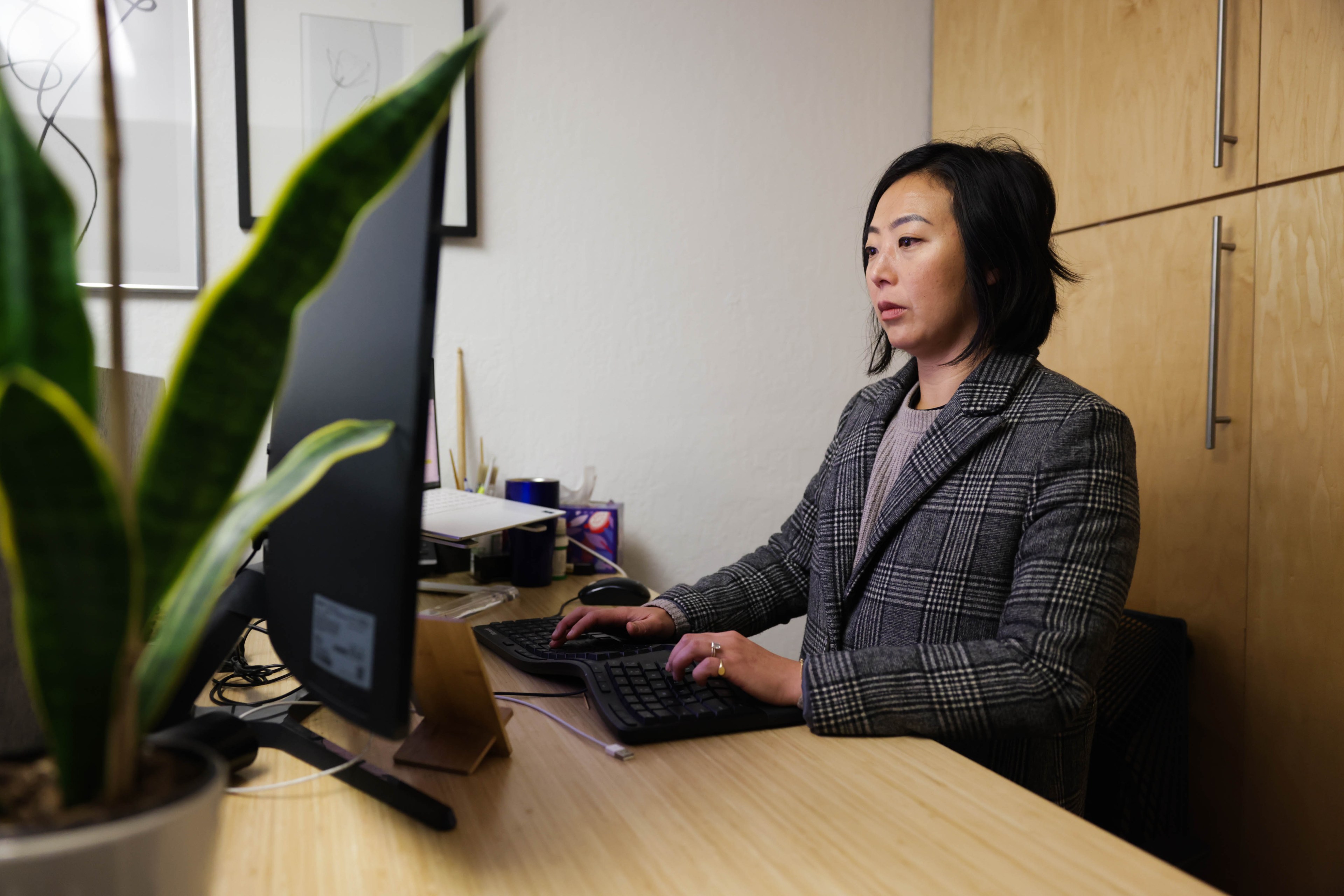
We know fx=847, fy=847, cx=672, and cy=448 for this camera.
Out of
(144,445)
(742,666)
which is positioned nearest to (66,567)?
(144,445)

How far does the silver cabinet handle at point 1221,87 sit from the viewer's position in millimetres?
1502

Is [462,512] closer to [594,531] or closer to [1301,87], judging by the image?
[594,531]

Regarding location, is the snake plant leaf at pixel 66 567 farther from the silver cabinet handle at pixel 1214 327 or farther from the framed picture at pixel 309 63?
the silver cabinet handle at pixel 1214 327

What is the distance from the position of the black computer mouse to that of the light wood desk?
464 mm

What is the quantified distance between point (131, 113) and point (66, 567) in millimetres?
1732

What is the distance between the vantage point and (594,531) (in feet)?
5.86

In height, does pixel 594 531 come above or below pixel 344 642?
below

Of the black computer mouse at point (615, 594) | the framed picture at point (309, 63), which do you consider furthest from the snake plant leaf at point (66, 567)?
the framed picture at point (309, 63)

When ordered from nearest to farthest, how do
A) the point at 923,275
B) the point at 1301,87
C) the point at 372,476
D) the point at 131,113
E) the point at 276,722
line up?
the point at 372,476 → the point at 276,722 → the point at 923,275 → the point at 1301,87 → the point at 131,113

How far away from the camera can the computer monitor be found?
47cm

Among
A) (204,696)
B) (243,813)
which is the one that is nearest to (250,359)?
(243,813)

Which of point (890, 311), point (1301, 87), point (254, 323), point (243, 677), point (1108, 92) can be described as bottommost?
point (243, 677)

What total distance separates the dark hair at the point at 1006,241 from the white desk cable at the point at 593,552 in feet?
2.71

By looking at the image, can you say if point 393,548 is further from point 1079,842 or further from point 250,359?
point 1079,842
